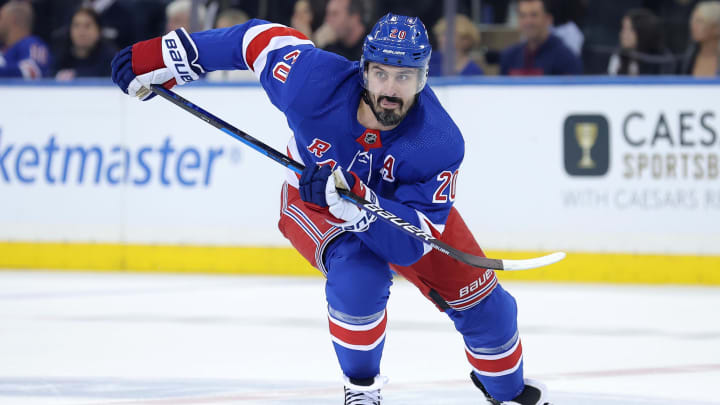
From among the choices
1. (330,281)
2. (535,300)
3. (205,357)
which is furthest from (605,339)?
(330,281)

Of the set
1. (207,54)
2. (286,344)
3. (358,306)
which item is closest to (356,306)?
(358,306)

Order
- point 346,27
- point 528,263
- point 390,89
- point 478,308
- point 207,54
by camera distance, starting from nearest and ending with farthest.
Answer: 1. point 390,89
2. point 528,263
3. point 478,308
4. point 207,54
5. point 346,27

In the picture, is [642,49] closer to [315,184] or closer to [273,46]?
[273,46]

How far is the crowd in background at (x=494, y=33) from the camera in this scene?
6660 mm

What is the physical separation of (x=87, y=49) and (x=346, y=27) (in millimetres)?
1654

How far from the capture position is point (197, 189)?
23.0ft

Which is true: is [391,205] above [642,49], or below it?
below

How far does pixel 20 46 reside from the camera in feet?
24.7

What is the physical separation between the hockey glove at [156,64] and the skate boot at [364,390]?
105cm

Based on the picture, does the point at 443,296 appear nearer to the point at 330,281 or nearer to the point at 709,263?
the point at 330,281

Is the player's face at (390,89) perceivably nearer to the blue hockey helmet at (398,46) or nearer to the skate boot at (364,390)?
the blue hockey helmet at (398,46)

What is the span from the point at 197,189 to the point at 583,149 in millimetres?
2199

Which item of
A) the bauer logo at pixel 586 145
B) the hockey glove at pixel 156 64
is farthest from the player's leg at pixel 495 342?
the bauer logo at pixel 586 145

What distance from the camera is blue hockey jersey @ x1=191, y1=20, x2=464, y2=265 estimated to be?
312cm
